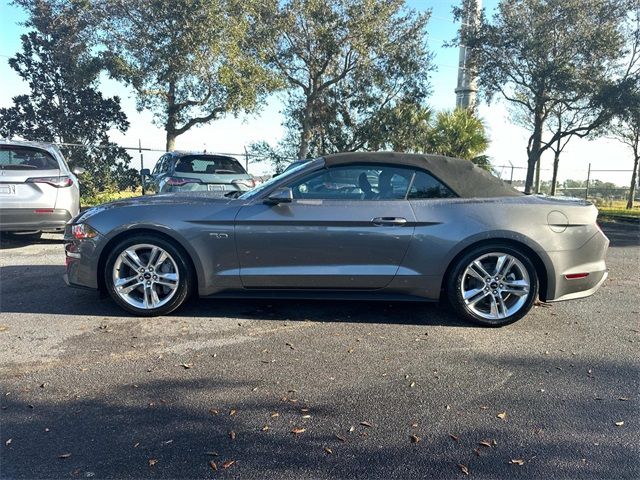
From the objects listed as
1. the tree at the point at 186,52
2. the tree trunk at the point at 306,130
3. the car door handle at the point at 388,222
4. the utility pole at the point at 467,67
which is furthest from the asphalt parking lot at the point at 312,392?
the utility pole at the point at 467,67

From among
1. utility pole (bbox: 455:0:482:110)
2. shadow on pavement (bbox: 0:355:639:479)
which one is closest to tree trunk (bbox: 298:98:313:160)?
utility pole (bbox: 455:0:482:110)

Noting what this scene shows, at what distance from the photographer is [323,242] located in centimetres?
417

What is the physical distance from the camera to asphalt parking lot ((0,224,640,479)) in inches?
91.5

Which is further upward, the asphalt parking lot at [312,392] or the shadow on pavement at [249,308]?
the shadow on pavement at [249,308]

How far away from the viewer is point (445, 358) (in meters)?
3.58

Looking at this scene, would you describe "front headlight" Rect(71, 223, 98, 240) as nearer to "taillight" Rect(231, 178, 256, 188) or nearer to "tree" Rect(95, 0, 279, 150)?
"taillight" Rect(231, 178, 256, 188)

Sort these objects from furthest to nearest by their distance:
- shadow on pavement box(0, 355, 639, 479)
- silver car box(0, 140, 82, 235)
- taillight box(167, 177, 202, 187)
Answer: taillight box(167, 177, 202, 187), silver car box(0, 140, 82, 235), shadow on pavement box(0, 355, 639, 479)

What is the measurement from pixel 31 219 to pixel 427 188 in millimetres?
5849

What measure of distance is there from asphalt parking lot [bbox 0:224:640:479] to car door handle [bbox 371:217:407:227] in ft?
2.96

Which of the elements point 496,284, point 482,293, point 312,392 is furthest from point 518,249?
point 312,392

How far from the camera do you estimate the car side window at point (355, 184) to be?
430cm

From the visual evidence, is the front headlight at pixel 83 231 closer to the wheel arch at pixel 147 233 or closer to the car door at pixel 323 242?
the wheel arch at pixel 147 233

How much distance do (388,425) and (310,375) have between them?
2.50 feet

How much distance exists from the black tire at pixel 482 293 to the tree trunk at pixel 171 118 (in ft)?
43.2
